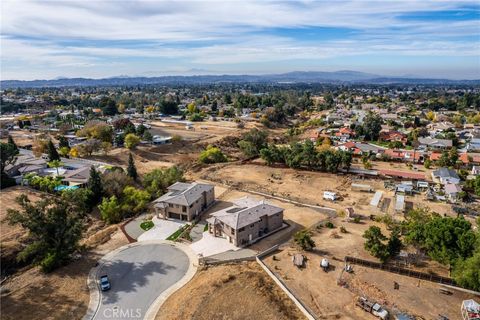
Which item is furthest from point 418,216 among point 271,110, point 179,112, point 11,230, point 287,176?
point 179,112

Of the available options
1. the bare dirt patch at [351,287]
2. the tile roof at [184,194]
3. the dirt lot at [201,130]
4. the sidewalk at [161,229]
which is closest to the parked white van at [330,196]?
the bare dirt patch at [351,287]

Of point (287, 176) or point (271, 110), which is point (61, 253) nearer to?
point (287, 176)

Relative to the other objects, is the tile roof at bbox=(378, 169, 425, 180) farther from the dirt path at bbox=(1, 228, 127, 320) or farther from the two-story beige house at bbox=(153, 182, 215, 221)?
the dirt path at bbox=(1, 228, 127, 320)

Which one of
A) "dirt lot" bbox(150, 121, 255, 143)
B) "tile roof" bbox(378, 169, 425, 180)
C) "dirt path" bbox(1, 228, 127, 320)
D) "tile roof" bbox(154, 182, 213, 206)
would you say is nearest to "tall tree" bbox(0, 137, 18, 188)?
"dirt path" bbox(1, 228, 127, 320)

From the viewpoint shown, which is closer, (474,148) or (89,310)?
(89,310)
